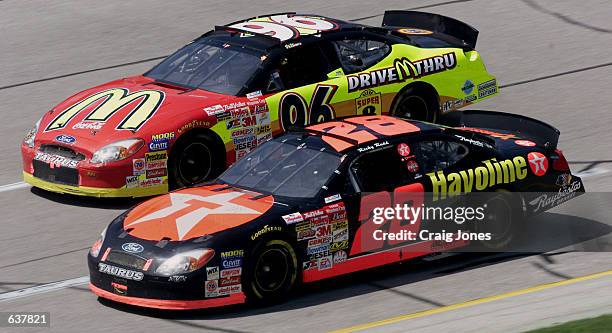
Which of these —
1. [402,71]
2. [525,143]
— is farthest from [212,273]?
[402,71]

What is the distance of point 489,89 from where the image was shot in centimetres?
1655

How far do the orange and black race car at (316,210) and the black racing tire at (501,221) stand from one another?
0.04 ft

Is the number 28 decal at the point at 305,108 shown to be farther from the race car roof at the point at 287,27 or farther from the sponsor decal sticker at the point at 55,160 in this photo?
the sponsor decal sticker at the point at 55,160

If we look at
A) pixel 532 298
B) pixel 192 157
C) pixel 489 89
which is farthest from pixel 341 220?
pixel 489 89

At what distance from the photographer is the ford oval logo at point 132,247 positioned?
10.6 metres

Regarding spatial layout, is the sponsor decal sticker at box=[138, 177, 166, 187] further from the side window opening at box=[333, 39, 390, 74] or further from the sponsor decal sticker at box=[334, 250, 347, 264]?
the sponsor decal sticker at box=[334, 250, 347, 264]

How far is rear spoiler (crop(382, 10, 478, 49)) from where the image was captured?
16.7 meters

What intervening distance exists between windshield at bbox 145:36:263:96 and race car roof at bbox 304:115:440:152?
2.39m

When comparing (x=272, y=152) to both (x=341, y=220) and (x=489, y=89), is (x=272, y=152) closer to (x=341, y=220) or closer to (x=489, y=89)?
(x=341, y=220)

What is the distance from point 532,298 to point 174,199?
3117 millimetres

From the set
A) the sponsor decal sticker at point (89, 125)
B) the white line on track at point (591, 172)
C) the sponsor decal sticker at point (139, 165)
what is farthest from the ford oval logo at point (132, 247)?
the white line on track at point (591, 172)

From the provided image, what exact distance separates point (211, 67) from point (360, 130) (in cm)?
341

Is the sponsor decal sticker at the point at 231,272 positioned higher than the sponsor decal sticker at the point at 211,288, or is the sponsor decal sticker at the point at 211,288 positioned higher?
the sponsor decal sticker at the point at 231,272

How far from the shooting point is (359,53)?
50.7 feet
